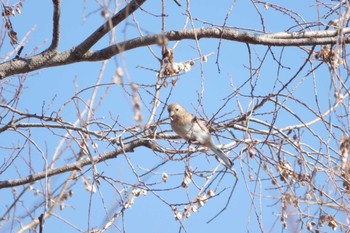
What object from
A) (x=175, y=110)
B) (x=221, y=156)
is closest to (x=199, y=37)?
(x=221, y=156)

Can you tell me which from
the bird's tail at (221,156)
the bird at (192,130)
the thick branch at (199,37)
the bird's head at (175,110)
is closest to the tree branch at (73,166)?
the bird at (192,130)

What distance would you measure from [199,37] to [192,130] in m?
1.02

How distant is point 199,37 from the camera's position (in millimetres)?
2887

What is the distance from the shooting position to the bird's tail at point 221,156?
3480 mm

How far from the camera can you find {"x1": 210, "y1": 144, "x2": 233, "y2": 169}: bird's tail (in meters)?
3.48

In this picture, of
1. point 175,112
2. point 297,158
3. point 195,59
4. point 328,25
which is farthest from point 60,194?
point 328,25

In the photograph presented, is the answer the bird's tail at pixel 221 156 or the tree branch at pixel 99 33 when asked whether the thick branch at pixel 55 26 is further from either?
the bird's tail at pixel 221 156

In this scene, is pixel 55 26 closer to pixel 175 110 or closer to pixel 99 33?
pixel 99 33

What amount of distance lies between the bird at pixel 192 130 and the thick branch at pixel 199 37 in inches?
28.2

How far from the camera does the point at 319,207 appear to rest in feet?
9.93

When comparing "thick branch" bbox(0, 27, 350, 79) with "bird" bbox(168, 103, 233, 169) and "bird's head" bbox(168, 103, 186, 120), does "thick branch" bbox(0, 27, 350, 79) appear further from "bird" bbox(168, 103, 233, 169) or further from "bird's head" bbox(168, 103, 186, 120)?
"bird's head" bbox(168, 103, 186, 120)

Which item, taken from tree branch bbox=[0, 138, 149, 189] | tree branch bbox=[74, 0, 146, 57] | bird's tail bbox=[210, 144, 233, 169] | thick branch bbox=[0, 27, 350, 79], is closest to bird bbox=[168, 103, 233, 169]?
bird's tail bbox=[210, 144, 233, 169]

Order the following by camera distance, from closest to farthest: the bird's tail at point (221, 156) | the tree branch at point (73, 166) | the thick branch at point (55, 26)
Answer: the thick branch at point (55, 26)
the bird's tail at point (221, 156)
the tree branch at point (73, 166)

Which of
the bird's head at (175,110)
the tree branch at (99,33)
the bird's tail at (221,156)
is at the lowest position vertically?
the bird's tail at (221,156)
